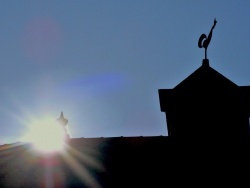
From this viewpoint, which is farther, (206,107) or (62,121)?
(62,121)

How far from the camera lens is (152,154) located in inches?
406

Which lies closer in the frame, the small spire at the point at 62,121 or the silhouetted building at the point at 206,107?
the silhouetted building at the point at 206,107

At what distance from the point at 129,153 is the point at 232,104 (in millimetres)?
3617

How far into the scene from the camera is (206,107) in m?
11.3

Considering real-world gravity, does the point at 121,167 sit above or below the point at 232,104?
below

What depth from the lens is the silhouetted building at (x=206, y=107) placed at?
10891 mm

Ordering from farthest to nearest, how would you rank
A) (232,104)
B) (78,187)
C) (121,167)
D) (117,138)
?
1. (232,104)
2. (117,138)
3. (121,167)
4. (78,187)

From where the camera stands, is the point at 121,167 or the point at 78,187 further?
the point at 121,167

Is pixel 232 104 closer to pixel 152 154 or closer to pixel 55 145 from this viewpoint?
pixel 152 154

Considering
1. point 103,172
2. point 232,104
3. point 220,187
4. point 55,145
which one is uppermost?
point 232,104

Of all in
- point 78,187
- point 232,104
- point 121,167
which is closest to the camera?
point 78,187

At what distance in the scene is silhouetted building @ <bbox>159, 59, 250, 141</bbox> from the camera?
10891 millimetres

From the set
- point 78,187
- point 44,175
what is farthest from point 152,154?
point 44,175

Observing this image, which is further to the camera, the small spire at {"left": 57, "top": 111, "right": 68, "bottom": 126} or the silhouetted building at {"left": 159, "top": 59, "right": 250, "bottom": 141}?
the small spire at {"left": 57, "top": 111, "right": 68, "bottom": 126}
